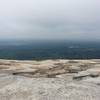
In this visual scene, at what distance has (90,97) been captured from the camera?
26.3ft

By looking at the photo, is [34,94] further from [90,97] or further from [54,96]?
[90,97]

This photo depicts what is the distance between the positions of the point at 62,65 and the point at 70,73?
1938mm

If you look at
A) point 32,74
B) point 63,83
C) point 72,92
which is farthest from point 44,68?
point 72,92

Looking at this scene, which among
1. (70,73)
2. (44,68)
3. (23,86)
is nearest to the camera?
(23,86)

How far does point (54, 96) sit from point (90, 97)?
130cm

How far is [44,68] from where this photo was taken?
41.7ft

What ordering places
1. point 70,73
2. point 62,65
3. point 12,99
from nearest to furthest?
point 12,99, point 70,73, point 62,65

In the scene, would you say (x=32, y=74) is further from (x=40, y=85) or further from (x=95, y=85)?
(x=95, y=85)

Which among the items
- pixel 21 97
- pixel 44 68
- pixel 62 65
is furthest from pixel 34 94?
pixel 62 65

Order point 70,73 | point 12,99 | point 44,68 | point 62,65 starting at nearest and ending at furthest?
point 12,99 < point 70,73 < point 44,68 < point 62,65

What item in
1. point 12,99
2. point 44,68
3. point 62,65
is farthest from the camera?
point 62,65

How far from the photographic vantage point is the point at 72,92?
8359 mm

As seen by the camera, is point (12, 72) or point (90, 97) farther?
point (12, 72)

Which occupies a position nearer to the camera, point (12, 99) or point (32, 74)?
point (12, 99)
